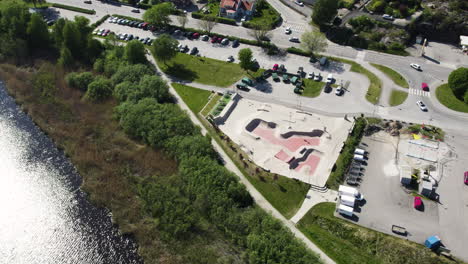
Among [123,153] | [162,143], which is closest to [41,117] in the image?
[123,153]

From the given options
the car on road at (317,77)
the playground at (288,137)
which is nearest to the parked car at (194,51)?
the playground at (288,137)

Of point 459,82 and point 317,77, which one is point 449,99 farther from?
point 317,77

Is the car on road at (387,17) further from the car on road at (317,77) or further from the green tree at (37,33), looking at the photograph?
the green tree at (37,33)

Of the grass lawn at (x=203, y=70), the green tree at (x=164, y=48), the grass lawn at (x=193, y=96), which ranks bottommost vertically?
the grass lawn at (x=193, y=96)

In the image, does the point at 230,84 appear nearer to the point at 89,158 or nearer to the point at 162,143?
the point at 162,143

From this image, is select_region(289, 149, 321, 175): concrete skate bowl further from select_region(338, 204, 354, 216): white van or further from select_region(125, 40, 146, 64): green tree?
select_region(125, 40, 146, 64): green tree

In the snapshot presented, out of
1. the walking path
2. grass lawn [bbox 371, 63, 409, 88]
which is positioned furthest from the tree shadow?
grass lawn [bbox 371, 63, 409, 88]

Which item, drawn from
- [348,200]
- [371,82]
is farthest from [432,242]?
[371,82]
